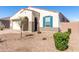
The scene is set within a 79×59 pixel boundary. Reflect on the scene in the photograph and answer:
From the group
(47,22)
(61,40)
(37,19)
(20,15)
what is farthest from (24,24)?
(61,40)

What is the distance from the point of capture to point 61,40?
932 centimetres

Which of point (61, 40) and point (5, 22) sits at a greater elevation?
point (5, 22)

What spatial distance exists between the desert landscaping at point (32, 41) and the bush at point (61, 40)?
5.8 inches

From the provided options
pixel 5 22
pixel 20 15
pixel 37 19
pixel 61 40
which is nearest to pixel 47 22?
pixel 37 19

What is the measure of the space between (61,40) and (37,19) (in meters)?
1.32

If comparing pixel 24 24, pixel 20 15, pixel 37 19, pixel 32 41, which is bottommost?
pixel 32 41

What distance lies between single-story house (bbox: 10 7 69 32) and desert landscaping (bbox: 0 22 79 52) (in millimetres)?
208

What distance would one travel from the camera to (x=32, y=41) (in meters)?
9.36

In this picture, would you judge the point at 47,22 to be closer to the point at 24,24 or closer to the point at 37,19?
the point at 37,19

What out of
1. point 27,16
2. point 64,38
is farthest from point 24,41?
point 64,38

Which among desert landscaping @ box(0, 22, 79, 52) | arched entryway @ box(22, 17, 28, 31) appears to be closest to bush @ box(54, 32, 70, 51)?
desert landscaping @ box(0, 22, 79, 52)

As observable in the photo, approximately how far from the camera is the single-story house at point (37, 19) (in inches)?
364

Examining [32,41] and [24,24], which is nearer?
[24,24]

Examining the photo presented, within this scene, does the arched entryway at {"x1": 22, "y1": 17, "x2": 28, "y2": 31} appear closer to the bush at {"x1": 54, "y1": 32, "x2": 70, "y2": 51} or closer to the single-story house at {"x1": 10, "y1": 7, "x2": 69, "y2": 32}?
the single-story house at {"x1": 10, "y1": 7, "x2": 69, "y2": 32}
